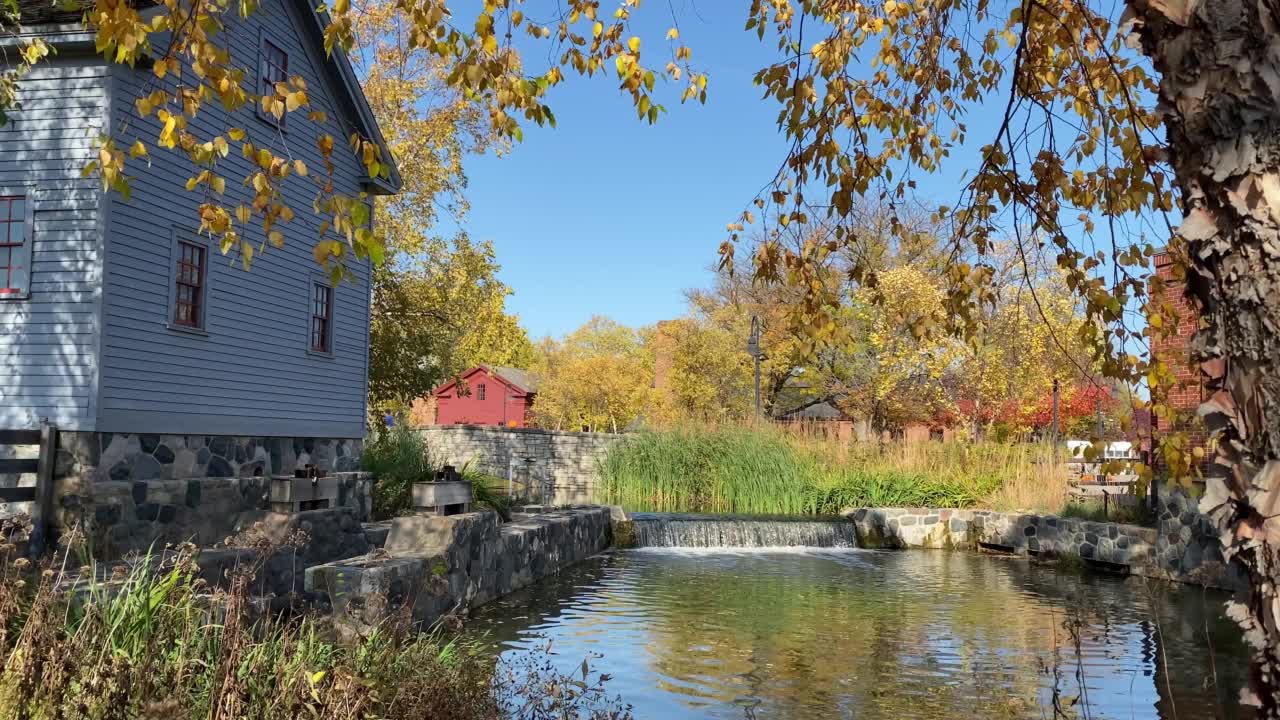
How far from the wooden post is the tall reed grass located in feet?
43.2

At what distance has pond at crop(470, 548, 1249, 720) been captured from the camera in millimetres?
7055

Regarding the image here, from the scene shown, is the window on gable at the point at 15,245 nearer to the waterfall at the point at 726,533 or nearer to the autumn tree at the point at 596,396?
the waterfall at the point at 726,533

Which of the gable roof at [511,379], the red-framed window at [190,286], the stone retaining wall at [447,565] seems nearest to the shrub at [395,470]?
the stone retaining wall at [447,565]

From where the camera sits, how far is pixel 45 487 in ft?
32.0

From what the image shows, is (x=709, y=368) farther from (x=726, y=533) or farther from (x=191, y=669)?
(x=191, y=669)

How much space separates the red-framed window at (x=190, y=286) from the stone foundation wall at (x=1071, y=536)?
1113cm

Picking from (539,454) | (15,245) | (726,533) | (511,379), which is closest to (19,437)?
(15,245)

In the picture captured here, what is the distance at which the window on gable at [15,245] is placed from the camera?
1084cm

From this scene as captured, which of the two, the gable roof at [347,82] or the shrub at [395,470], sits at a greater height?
the gable roof at [347,82]

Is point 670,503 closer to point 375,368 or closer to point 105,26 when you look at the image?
point 375,368

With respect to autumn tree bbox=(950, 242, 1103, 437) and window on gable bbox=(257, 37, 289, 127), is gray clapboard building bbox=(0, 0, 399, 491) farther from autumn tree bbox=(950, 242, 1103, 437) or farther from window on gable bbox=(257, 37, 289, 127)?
autumn tree bbox=(950, 242, 1103, 437)

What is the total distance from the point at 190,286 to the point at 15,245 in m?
1.85

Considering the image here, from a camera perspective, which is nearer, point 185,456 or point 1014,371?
point 185,456

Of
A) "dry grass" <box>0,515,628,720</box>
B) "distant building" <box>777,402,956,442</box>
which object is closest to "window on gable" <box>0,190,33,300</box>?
"dry grass" <box>0,515,628,720</box>
